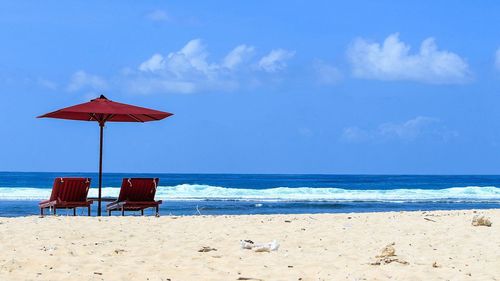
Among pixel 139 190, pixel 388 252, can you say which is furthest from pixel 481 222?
→ pixel 139 190

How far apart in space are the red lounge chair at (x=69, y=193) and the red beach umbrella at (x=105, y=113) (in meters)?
0.33

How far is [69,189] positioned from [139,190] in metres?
1.26

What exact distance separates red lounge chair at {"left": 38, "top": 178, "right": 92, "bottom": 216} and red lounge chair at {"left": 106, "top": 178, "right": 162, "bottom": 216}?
564 millimetres

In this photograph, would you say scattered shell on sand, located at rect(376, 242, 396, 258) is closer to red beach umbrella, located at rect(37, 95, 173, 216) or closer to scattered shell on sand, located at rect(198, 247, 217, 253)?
scattered shell on sand, located at rect(198, 247, 217, 253)

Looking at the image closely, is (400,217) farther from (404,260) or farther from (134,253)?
(134,253)

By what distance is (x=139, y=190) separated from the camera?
1397 centimetres

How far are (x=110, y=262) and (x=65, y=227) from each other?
111 inches

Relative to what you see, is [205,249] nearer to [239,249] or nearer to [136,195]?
[239,249]

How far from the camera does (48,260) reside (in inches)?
317

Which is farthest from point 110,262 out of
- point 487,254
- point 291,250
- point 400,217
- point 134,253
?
point 400,217

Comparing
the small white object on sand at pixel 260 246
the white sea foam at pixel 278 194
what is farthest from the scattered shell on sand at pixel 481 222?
the white sea foam at pixel 278 194

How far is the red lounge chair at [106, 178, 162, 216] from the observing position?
13795 mm

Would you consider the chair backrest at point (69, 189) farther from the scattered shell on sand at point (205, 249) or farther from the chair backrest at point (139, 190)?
the scattered shell on sand at point (205, 249)

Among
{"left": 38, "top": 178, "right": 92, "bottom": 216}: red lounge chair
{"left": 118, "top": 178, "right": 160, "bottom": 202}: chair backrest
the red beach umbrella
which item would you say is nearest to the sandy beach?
{"left": 38, "top": 178, "right": 92, "bottom": 216}: red lounge chair
